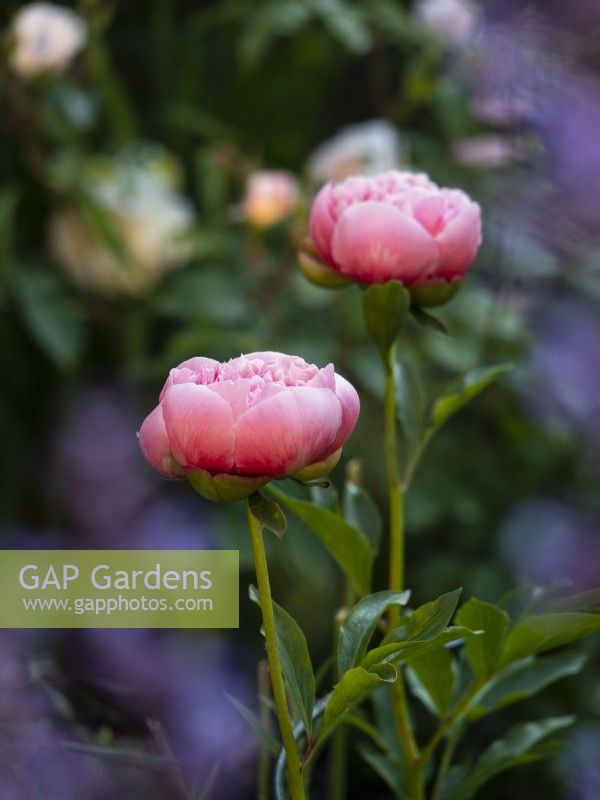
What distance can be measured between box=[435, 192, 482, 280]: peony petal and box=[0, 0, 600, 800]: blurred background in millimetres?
369

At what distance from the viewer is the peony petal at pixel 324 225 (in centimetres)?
34

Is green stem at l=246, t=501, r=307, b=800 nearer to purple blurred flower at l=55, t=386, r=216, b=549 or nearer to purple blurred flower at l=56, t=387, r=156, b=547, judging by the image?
purple blurred flower at l=55, t=386, r=216, b=549

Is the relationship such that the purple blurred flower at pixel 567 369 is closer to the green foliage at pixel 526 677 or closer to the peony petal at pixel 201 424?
the green foliage at pixel 526 677

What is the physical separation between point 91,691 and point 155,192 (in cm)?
53

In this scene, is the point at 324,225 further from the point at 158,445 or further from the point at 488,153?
the point at 488,153

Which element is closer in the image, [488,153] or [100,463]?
[100,463]

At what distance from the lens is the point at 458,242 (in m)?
0.33

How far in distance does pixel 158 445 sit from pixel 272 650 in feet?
0.20

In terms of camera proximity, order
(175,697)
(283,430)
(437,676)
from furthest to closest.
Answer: (175,697) → (437,676) → (283,430)

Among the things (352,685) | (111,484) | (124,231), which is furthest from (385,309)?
(124,231)

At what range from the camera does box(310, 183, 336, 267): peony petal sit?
344 millimetres

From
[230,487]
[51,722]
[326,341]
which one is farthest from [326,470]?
[326,341]

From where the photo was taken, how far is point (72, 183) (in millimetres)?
845

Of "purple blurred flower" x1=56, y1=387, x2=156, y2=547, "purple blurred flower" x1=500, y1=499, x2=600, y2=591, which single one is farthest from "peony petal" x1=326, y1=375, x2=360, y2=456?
"purple blurred flower" x1=500, y1=499, x2=600, y2=591
